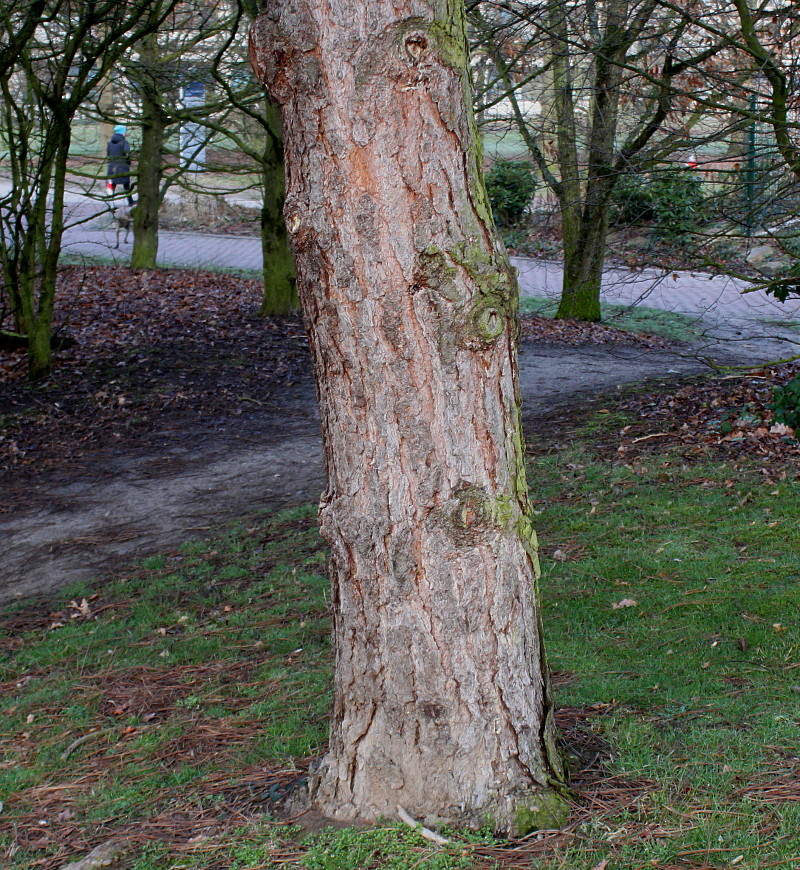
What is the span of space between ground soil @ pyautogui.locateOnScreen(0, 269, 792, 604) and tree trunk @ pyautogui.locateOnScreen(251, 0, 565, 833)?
378cm

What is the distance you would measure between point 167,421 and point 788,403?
6.26 meters

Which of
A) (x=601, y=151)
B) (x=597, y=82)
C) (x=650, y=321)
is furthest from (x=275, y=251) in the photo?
(x=601, y=151)

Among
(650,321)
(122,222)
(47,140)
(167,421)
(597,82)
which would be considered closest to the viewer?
(167,421)

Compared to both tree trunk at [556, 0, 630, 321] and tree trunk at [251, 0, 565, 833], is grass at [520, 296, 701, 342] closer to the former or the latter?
tree trunk at [556, 0, 630, 321]

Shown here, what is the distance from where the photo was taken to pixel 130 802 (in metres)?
3.11

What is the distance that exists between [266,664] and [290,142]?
272 cm

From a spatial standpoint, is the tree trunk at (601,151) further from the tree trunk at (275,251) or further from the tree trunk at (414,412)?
the tree trunk at (275,251)

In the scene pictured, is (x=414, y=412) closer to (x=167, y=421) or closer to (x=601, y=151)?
(x=601, y=151)

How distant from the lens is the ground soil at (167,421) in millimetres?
6727

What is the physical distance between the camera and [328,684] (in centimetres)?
397

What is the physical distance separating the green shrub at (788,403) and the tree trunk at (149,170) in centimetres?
1092

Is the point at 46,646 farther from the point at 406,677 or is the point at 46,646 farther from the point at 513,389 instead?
the point at 513,389

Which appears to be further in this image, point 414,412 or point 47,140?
point 47,140

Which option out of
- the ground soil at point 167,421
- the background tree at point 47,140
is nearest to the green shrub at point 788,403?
the ground soil at point 167,421
